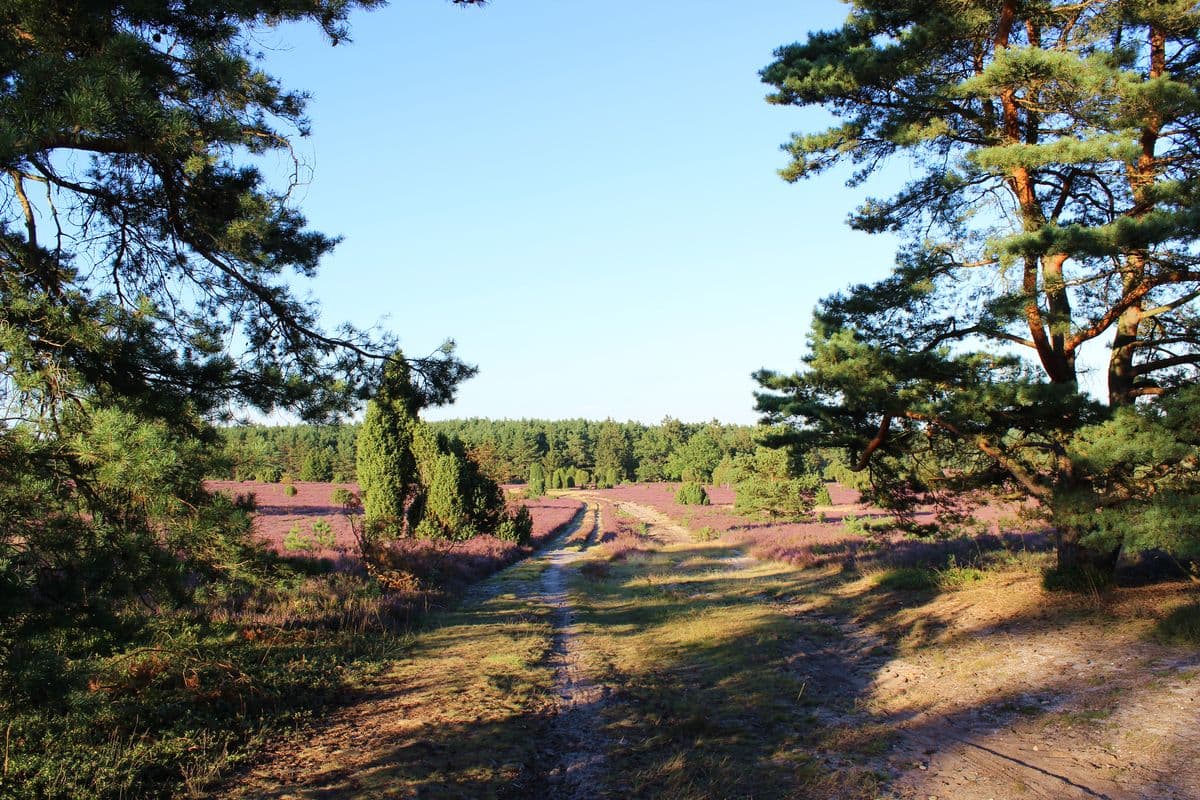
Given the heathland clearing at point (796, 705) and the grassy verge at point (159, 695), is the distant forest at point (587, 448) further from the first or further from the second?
the grassy verge at point (159, 695)

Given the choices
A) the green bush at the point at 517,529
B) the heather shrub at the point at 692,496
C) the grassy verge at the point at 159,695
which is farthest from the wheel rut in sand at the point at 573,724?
the heather shrub at the point at 692,496

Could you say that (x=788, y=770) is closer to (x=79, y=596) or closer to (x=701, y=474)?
(x=79, y=596)

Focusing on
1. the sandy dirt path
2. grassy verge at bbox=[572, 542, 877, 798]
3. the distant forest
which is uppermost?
the distant forest

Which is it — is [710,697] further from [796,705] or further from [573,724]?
[573,724]

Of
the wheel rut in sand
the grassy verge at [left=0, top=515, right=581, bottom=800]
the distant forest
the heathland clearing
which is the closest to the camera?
the grassy verge at [left=0, top=515, right=581, bottom=800]

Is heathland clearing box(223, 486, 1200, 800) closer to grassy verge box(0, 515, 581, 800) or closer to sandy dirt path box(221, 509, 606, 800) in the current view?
sandy dirt path box(221, 509, 606, 800)

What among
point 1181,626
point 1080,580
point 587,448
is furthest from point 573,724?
point 587,448

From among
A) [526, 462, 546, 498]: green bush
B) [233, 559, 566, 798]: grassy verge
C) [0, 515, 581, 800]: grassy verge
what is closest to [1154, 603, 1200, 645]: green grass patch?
[233, 559, 566, 798]: grassy verge

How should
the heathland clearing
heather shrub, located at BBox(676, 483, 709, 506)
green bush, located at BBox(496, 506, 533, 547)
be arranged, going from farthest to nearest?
heather shrub, located at BBox(676, 483, 709, 506)
green bush, located at BBox(496, 506, 533, 547)
the heathland clearing

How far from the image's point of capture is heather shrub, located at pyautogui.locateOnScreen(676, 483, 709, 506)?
171 ft

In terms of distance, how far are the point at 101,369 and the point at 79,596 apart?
1534 mm

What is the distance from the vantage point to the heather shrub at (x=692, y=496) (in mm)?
52000

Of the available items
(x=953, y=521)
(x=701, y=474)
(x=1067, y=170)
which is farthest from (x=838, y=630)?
(x=701, y=474)

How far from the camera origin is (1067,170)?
956 centimetres
